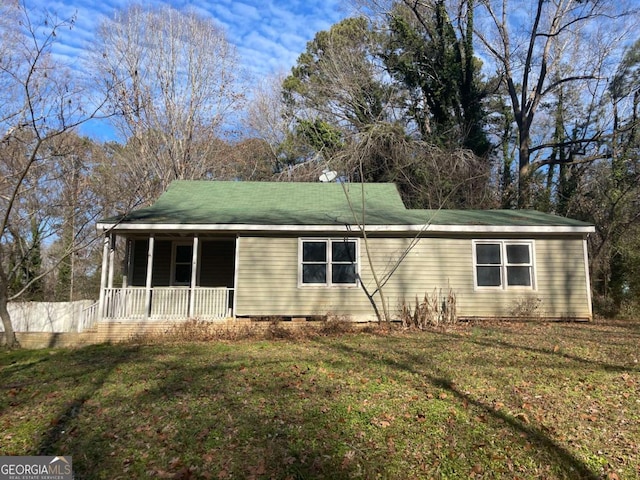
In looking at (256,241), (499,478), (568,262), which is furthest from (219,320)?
(568,262)

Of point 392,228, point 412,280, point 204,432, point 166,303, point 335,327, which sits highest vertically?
point 392,228

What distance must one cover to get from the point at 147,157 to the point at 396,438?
22780 mm

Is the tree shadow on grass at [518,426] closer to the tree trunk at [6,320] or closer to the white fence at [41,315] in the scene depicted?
the tree trunk at [6,320]

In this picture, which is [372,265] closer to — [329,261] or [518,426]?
[329,261]

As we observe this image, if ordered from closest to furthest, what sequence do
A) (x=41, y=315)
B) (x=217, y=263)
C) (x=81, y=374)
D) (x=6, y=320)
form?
(x=81, y=374) < (x=6, y=320) < (x=217, y=263) < (x=41, y=315)

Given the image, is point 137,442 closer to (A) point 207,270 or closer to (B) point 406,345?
(B) point 406,345

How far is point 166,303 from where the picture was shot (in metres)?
11.3

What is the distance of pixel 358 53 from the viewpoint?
2561cm

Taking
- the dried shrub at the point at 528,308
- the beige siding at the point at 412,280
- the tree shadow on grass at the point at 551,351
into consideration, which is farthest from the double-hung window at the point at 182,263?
the dried shrub at the point at 528,308

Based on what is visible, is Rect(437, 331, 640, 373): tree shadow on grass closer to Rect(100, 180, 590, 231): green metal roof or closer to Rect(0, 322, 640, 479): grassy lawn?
Rect(0, 322, 640, 479): grassy lawn

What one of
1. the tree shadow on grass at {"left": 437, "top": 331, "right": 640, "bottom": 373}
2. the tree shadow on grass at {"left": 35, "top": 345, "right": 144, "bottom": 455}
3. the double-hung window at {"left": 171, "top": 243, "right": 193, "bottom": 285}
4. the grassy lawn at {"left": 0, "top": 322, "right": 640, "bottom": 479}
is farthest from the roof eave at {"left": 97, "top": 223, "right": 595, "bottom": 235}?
the grassy lawn at {"left": 0, "top": 322, "right": 640, "bottom": 479}

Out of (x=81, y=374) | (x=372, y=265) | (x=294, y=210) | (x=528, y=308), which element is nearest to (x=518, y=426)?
(x=81, y=374)

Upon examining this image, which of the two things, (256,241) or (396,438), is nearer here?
(396,438)

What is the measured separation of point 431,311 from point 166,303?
22.0 feet
